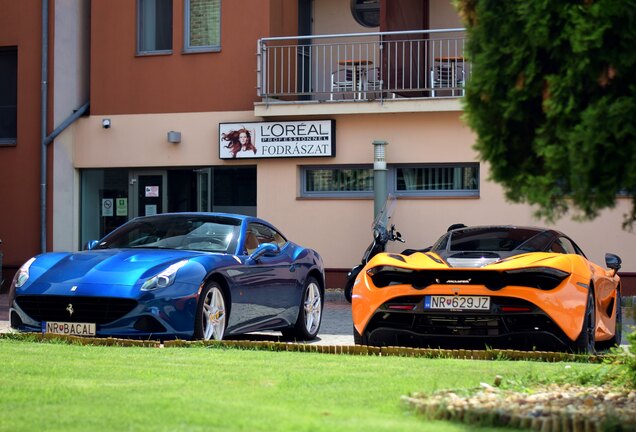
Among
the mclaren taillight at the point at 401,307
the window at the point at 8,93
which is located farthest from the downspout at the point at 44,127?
the mclaren taillight at the point at 401,307

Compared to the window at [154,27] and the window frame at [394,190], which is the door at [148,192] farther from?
the window frame at [394,190]

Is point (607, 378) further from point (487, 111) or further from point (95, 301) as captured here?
point (95, 301)

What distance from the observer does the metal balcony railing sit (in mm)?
22891

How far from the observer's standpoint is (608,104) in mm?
6195

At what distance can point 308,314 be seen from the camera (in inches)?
562

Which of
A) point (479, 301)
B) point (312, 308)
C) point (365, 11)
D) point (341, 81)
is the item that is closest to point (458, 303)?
point (479, 301)

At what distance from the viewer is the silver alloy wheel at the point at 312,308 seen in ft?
46.8

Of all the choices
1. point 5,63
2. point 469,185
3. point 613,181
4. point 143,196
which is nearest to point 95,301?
point 613,181

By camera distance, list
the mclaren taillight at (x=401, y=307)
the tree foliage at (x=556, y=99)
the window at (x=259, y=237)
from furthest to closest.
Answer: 1. the window at (x=259, y=237)
2. the mclaren taillight at (x=401, y=307)
3. the tree foliage at (x=556, y=99)

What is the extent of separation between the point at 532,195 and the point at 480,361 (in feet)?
9.41

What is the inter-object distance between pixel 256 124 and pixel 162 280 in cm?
1259

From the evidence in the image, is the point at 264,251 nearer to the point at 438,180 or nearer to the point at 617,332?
the point at 617,332

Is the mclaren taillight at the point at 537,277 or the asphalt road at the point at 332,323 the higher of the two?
the mclaren taillight at the point at 537,277

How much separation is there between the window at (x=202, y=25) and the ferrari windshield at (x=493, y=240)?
1299 cm
